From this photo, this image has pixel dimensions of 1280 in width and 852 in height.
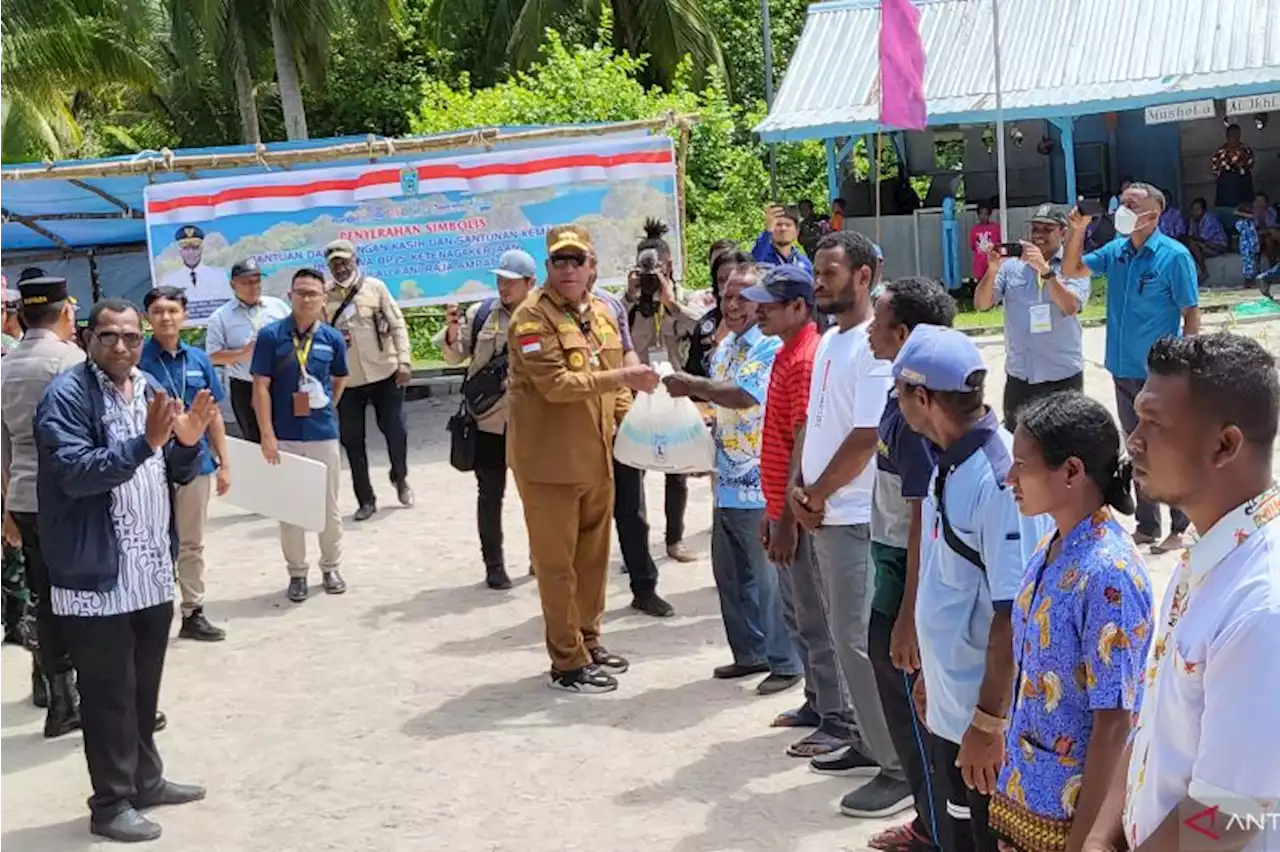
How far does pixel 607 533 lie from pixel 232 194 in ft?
25.1

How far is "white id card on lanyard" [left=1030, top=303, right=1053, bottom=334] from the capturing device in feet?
26.7

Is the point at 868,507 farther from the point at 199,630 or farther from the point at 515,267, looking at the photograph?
the point at 199,630

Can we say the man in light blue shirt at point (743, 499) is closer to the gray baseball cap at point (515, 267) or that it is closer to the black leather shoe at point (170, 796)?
the gray baseball cap at point (515, 267)

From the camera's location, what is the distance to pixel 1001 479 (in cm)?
348

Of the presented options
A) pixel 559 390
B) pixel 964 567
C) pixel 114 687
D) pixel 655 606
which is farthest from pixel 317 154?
pixel 964 567

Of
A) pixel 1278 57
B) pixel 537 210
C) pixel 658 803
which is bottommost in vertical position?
pixel 658 803

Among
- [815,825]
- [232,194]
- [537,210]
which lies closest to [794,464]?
[815,825]

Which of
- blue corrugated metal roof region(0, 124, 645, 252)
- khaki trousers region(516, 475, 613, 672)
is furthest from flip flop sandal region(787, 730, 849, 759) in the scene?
blue corrugated metal roof region(0, 124, 645, 252)

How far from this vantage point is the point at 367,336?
1020 centimetres

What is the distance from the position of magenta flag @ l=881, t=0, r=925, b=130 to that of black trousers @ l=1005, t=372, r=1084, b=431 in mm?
6062

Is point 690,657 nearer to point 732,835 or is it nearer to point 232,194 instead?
point 732,835

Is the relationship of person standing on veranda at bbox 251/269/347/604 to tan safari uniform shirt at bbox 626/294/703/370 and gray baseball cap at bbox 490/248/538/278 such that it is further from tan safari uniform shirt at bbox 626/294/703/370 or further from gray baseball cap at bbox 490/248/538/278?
tan safari uniform shirt at bbox 626/294/703/370

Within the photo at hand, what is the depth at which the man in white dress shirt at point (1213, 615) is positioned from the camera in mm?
1970

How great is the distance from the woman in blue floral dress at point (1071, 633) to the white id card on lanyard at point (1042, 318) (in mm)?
5220
